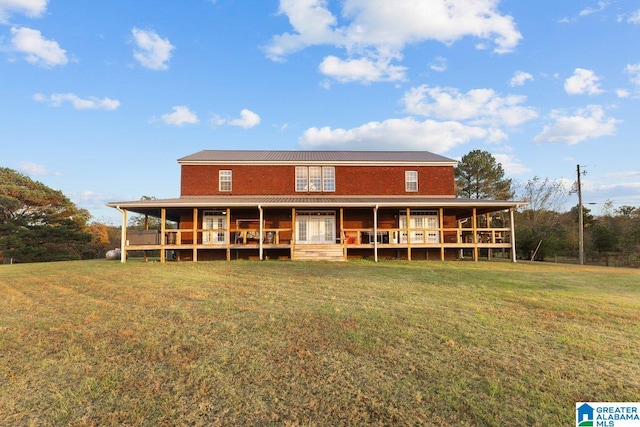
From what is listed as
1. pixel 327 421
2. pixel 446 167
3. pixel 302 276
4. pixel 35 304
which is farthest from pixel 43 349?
pixel 446 167

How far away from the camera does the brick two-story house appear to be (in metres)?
18.7

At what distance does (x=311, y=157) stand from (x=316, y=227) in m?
4.33

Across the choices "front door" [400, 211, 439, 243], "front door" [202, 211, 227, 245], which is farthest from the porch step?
"front door" [202, 211, 227, 245]

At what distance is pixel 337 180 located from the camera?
20.6 metres

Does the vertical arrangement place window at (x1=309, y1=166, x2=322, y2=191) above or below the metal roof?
below

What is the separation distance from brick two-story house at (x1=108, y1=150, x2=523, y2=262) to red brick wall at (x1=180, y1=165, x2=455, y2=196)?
6cm

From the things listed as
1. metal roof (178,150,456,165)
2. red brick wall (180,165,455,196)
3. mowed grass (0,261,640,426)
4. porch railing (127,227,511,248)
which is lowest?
mowed grass (0,261,640,426)

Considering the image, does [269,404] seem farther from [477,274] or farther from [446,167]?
[446,167]

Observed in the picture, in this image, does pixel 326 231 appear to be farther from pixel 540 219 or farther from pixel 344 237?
pixel 540 219

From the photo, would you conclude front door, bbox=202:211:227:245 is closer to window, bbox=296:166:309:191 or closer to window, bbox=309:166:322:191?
window, bbox=296:166:309:191

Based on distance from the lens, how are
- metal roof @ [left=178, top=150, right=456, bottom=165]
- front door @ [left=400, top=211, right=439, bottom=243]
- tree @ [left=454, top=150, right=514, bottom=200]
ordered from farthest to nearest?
1. tree @ [left=454, top=150, right=514, bottom=200]
2. metal roof @ [left=178, top=150, right=456, bottom=165]
3. front door @ [left=400, top=211, right=439, bottom=243]

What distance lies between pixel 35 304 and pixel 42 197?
91.7ft

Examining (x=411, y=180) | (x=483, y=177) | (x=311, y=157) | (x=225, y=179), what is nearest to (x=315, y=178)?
(x=311, y=157)

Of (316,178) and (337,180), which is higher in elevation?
(316,178)
